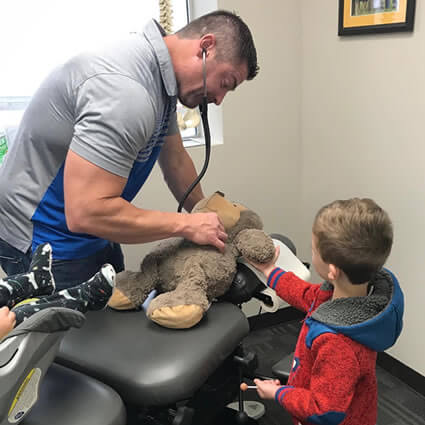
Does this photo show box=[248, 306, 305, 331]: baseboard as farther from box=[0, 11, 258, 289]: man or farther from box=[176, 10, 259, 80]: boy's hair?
box=[176, 10, 259, 80]: boy's hair

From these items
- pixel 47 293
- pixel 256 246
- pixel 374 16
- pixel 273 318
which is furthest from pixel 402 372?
pixel 47 293

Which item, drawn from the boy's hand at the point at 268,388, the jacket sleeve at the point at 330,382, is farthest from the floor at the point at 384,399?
the jacket sleeve at the point at 330,382

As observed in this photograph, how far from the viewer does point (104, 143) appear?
1.03 metres

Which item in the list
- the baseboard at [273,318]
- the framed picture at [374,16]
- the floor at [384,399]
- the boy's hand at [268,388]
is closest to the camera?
the boy's hand at [268,388]

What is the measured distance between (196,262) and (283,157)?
115cm

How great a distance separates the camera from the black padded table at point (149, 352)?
3.12 feet

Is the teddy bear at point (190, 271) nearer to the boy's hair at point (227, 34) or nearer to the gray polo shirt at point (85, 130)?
the gray polo shirt at point (85, 130)

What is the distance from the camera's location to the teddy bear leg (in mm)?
1077

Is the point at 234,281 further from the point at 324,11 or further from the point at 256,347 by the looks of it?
the point at 324,11

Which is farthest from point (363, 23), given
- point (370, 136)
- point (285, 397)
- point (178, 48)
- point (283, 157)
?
point (285, 397)

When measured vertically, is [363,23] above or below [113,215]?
above

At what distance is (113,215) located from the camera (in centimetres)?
110

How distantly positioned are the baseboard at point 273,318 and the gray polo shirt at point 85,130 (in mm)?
1275

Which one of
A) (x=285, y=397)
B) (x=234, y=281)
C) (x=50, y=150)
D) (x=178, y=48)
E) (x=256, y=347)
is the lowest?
(x=256, y=347)
